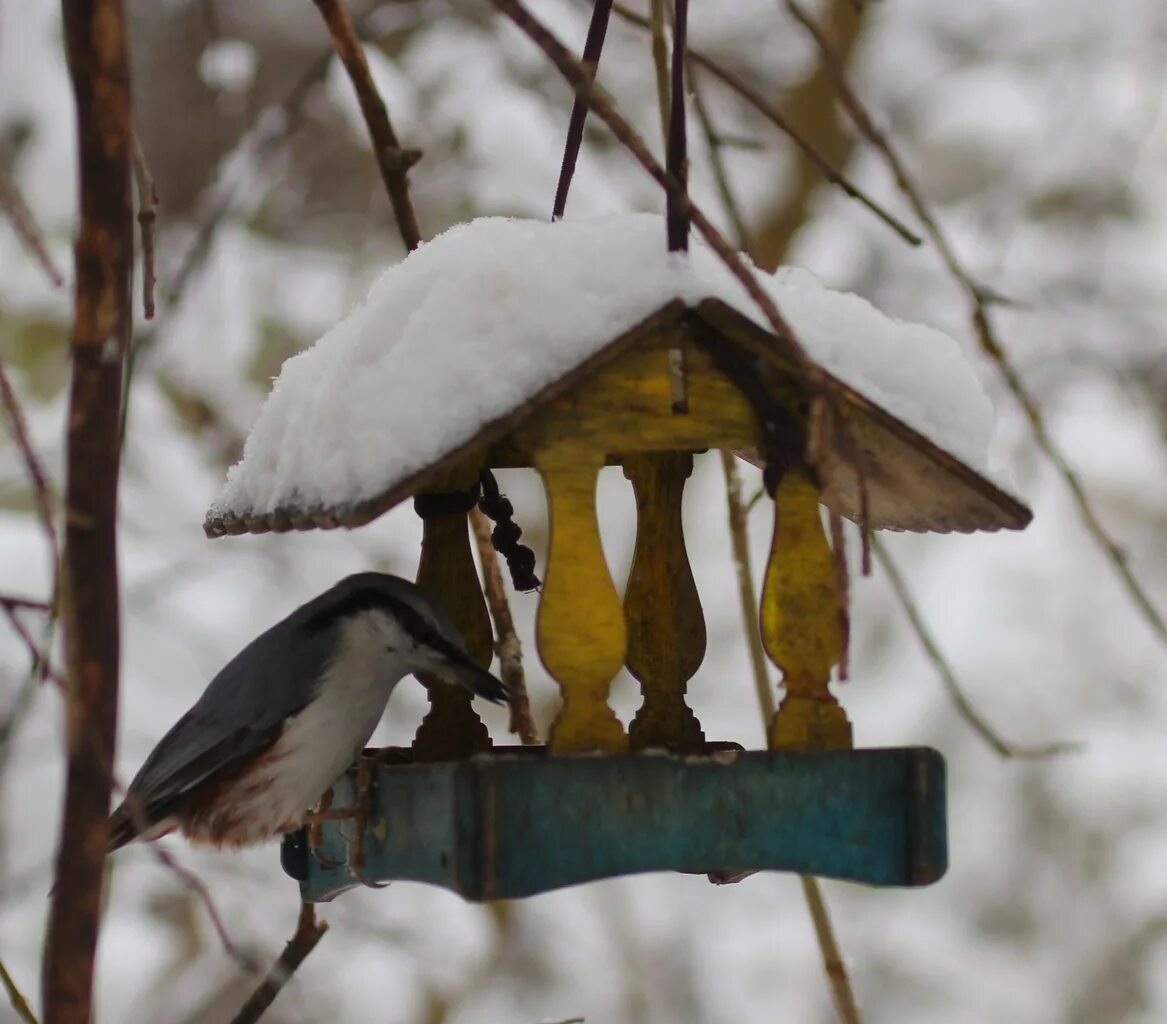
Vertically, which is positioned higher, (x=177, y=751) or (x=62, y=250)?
(x=62, y=250)

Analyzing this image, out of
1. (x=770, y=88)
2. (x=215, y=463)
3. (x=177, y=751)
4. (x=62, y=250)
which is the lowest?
(x=177, y=751)

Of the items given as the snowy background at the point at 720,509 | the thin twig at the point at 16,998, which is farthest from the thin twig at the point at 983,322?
the snowy background at the point at 720,509

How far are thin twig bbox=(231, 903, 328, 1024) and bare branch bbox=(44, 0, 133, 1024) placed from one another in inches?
28.9

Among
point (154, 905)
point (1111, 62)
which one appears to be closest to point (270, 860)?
point (154, 905)

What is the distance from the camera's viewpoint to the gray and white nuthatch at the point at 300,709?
1.94m

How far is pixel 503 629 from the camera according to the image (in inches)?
87.3

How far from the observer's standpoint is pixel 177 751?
2201 millimetres

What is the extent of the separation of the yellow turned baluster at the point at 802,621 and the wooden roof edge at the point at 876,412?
14cm

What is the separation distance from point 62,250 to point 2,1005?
2.48 metres

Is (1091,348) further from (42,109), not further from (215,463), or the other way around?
(42,109)

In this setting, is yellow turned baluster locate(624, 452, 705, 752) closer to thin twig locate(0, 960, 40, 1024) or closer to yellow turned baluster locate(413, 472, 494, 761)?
yellow turned baluster locate(413, 472, 494, 761)

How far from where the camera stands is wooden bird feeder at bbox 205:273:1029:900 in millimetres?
1621

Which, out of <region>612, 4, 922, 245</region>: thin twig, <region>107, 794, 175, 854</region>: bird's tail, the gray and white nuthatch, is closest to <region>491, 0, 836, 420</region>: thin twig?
<region>612, 4, 922, 245</region>: thin twig

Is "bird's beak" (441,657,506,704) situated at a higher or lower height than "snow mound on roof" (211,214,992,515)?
lower
